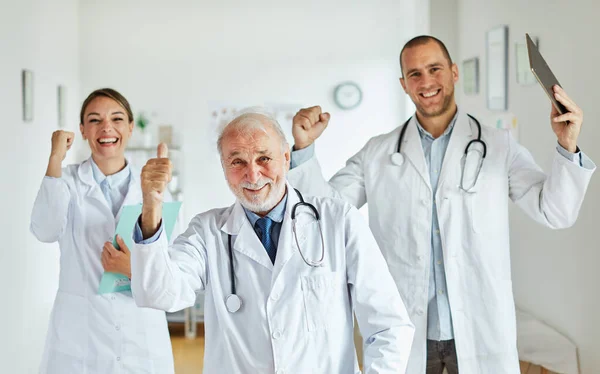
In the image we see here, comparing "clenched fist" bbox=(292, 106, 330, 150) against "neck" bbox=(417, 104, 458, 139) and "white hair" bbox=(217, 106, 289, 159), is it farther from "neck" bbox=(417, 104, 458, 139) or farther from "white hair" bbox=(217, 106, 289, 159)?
"white hair" bbox=(217, 106, 289, 159)

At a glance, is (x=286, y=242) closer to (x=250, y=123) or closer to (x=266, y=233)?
(x=266, y=233)

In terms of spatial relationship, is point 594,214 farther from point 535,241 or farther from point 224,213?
point 224,213

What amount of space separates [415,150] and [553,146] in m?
1.41

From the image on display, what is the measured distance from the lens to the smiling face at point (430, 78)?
242cm

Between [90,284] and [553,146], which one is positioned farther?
[553,146]

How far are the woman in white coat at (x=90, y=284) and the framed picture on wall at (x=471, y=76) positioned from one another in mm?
3076

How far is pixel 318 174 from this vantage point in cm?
241

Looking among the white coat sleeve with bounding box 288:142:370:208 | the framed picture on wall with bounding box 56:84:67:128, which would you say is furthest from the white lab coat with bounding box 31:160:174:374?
the framed picture on wall with bounding box 56:84:67:128

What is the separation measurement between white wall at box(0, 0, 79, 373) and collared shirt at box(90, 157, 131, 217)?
4.55 ft

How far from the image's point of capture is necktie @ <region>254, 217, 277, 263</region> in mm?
1849

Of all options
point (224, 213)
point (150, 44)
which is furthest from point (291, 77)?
point (224, 213)

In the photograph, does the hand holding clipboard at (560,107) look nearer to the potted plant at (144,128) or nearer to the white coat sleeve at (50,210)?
the white coat sleeve at (50,210)

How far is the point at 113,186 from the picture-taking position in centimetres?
262

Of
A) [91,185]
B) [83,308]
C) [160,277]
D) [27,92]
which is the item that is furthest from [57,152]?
[27,92]
